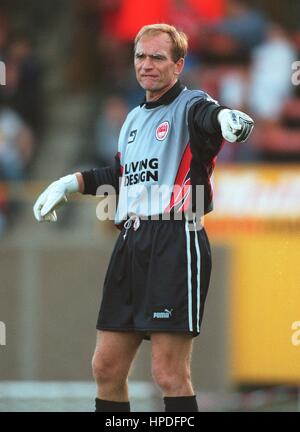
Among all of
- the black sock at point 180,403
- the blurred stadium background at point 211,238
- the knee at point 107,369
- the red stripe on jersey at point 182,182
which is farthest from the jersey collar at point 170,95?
the blurred stadium background at point 211,238

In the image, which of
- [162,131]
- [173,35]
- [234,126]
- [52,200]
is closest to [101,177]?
[52,200]

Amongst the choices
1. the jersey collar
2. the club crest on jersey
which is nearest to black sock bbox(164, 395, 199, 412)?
the club crest on jersey

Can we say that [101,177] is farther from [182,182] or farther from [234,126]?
[234,126]

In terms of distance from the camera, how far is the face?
5738 mm

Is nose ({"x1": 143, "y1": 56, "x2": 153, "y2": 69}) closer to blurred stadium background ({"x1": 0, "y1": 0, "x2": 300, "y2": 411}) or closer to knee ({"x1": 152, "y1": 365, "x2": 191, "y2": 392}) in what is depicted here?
knee ({"x1": 152, "y1": 365, "x2": 191, "y2": 392})

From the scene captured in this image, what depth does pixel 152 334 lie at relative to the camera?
5.65 m

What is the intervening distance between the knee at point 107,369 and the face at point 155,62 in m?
1.30

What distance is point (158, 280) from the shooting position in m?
5.62

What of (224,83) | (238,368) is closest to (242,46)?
(224,83)

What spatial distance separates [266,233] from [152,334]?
4.89 meters

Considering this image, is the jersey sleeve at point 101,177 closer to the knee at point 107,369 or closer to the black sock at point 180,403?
the knee at point 107,369

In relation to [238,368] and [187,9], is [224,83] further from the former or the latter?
[238,368]

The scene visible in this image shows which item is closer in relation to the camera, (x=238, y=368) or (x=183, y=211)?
(x=183, y=211)

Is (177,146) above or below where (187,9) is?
below
